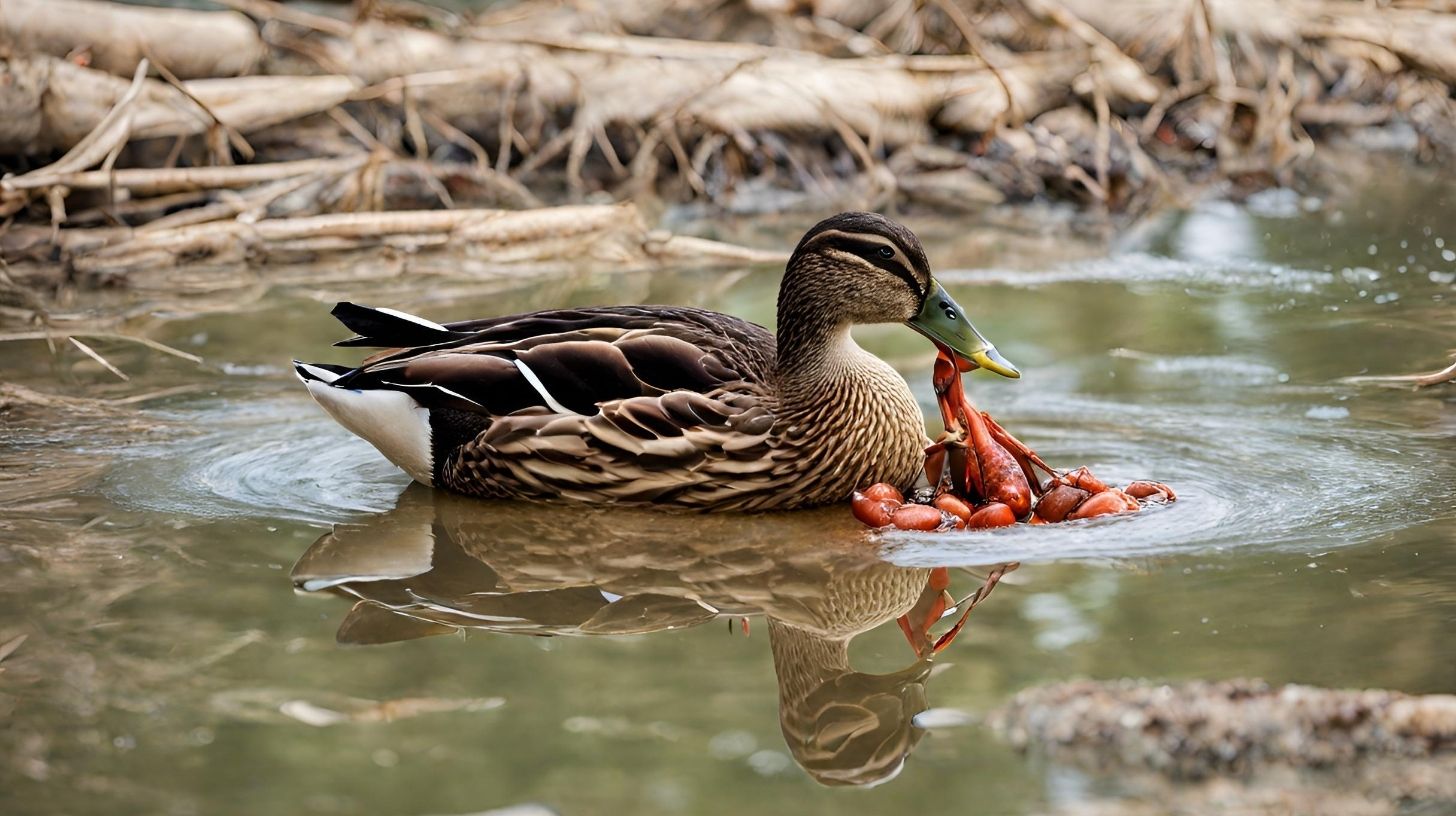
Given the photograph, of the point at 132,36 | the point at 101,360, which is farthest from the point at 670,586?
the point at 132,36

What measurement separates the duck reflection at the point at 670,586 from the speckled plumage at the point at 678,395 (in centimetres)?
15

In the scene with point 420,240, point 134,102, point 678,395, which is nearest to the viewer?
point 678,395

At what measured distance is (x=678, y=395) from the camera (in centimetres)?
600

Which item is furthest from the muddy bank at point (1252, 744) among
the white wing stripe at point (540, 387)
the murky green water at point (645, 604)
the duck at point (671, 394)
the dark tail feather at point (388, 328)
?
the dark tail feather at point (388, 328)

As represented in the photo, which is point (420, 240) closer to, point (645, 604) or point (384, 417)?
point (384, 417)

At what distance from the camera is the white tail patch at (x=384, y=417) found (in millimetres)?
6191

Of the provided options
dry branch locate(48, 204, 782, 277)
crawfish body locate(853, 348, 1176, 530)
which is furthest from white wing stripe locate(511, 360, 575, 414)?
dry branch locate(48, 204, 782, 277)

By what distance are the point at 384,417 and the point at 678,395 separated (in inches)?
44.4

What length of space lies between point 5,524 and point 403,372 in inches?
57.5

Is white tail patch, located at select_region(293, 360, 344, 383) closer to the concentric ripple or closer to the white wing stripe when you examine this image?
the concentric ripple

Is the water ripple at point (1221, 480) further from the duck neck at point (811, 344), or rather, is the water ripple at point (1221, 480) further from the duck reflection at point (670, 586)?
the duck neck at point (811, 344)

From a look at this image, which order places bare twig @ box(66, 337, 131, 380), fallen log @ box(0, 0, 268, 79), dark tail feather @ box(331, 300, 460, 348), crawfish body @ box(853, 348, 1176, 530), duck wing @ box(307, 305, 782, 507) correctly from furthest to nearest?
fallen log @ box(0, 0, 268, 79) → bare twig @ box(66, 337, 131, 380) → dark tail feather @ box(331, 300, 460, 348) → duck wing @ box(307, 305, 782, 507) → crawfish body @ box(853, 348, 1176, 530)

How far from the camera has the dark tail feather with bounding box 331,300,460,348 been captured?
614cm

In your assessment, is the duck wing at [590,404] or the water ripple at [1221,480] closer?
the water ripple at [1221,480]
